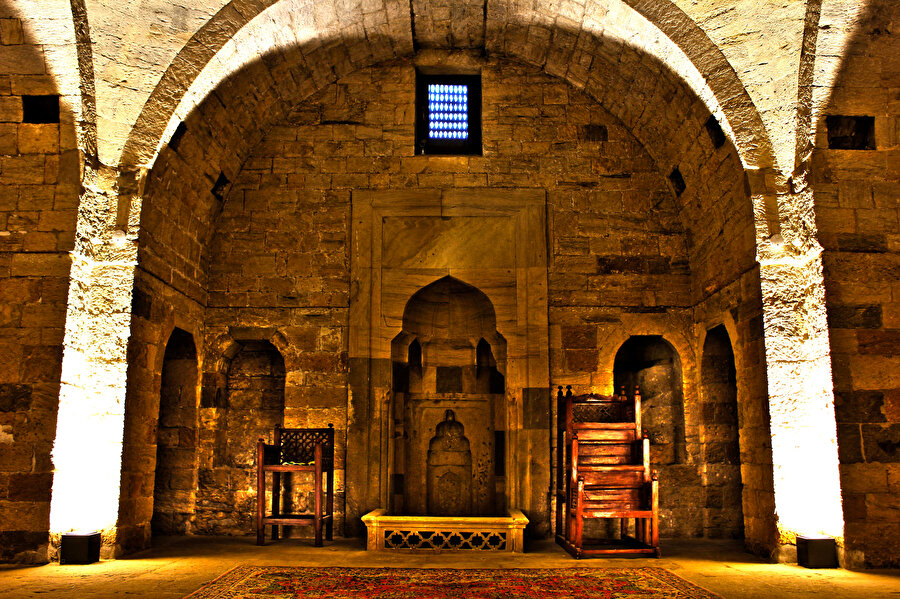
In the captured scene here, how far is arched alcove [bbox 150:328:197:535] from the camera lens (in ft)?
22.4

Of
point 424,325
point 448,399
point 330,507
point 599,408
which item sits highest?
point 424,325

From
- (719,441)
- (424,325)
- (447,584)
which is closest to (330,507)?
(424,325)

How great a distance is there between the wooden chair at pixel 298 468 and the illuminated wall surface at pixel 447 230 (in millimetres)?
280

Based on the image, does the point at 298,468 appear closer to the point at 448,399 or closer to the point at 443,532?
the point at 443,532

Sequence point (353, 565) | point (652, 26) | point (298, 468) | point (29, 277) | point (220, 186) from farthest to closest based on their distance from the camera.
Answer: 1. point (220, 186)
2. point (298, 468)
3. point (652, 26)
4. point (29, 277)
5. point (353, 565)

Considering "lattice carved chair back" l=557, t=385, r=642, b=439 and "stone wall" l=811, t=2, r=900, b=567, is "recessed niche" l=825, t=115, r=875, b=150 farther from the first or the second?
"lattice carved chair back" l=557, t=385, r=642, b=439

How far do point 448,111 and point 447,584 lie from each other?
503cm

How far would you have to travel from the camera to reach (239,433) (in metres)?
7.15

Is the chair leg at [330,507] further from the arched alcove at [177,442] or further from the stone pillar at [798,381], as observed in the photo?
the stone pillar at [798,381]

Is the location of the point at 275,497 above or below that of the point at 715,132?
below

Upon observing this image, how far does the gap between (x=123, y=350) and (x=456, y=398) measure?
11.2ft

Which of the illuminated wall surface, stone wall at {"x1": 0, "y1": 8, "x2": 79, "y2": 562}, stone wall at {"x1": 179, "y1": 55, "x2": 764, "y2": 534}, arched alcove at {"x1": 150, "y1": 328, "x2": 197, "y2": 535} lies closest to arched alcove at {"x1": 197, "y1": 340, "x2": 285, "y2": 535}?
the illuminated wall surface

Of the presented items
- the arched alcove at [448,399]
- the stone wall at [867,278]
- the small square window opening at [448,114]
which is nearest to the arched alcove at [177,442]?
the arched alcove at [448,399]

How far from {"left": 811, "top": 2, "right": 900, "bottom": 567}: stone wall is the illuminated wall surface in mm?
21
